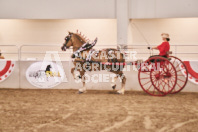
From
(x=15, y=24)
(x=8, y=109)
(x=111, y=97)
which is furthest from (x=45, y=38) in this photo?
(x=8, y=109)

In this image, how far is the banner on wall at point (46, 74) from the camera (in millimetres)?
10836

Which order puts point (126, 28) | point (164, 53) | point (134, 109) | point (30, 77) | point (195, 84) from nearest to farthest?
point (134, 109), point (164, 53), point (195, 84), point (30, 77), point (126, 28)

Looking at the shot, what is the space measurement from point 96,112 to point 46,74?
4.01 meters

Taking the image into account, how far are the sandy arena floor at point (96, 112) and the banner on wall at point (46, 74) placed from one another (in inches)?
35.3

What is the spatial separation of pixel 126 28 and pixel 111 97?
463 cm

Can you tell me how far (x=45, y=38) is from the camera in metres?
16.3

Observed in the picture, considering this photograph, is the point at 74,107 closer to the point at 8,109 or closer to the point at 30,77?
the point at 8,109

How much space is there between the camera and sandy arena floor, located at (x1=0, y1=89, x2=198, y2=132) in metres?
5.96

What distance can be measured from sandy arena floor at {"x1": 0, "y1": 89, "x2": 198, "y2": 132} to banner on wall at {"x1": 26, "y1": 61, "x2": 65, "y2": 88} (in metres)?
0.90

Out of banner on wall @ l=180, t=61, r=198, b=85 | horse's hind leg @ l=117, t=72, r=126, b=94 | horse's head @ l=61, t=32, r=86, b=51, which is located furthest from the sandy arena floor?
horse's head @ l=61, t=32, r=86, b=51

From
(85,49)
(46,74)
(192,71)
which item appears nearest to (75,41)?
(85,49)

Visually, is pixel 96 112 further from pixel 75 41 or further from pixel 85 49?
pixel 75 41

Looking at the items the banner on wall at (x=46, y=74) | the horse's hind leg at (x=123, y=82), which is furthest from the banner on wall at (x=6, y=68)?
the horse's hind leg at (x=123, y=82)

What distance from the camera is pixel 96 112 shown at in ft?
23.6
